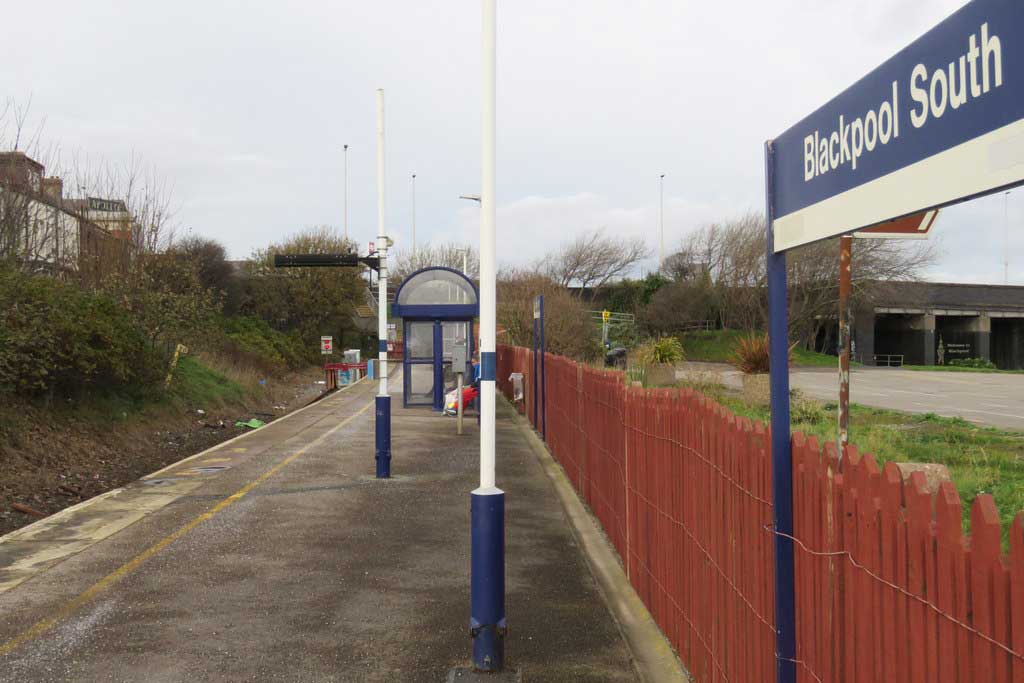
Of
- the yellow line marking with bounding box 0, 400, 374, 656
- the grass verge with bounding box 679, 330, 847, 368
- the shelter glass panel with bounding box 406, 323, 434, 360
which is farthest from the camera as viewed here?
the grass verge with bounding box 679, 330, 847, 368

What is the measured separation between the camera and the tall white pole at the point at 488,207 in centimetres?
590

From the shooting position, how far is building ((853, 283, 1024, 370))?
5278 cm

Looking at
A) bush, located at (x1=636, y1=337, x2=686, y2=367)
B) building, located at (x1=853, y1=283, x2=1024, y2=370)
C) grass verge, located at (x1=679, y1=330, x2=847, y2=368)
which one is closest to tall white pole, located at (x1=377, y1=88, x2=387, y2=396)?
bush, located at (x1=636, y1=337, x2=686, y2=367)

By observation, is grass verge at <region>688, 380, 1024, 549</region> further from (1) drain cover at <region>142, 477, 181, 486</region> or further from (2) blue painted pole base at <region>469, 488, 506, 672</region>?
(1) drain cover at <region>142, 477, 181, 486</region>

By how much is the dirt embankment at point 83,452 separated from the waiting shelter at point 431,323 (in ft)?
15.5

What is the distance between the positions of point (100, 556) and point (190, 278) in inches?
672

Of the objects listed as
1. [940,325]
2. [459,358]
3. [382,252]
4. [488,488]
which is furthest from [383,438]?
[940,325]

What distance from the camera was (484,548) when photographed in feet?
18.6

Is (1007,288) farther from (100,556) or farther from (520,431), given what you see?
(100,556)

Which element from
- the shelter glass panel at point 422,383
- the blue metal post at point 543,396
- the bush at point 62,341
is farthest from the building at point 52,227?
the blue metal post at point 543,396

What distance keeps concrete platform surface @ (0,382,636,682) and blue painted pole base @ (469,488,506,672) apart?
0.21 m

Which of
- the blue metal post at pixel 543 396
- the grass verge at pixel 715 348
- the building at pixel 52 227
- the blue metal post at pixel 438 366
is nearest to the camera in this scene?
the blue metal post at pixel 543 396

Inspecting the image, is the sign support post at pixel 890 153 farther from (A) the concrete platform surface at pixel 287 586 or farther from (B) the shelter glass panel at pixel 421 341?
(B) the shelter glass panel at pixel 421 341

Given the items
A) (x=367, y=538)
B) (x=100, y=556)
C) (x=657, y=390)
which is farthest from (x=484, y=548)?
(x=100, y=556)
